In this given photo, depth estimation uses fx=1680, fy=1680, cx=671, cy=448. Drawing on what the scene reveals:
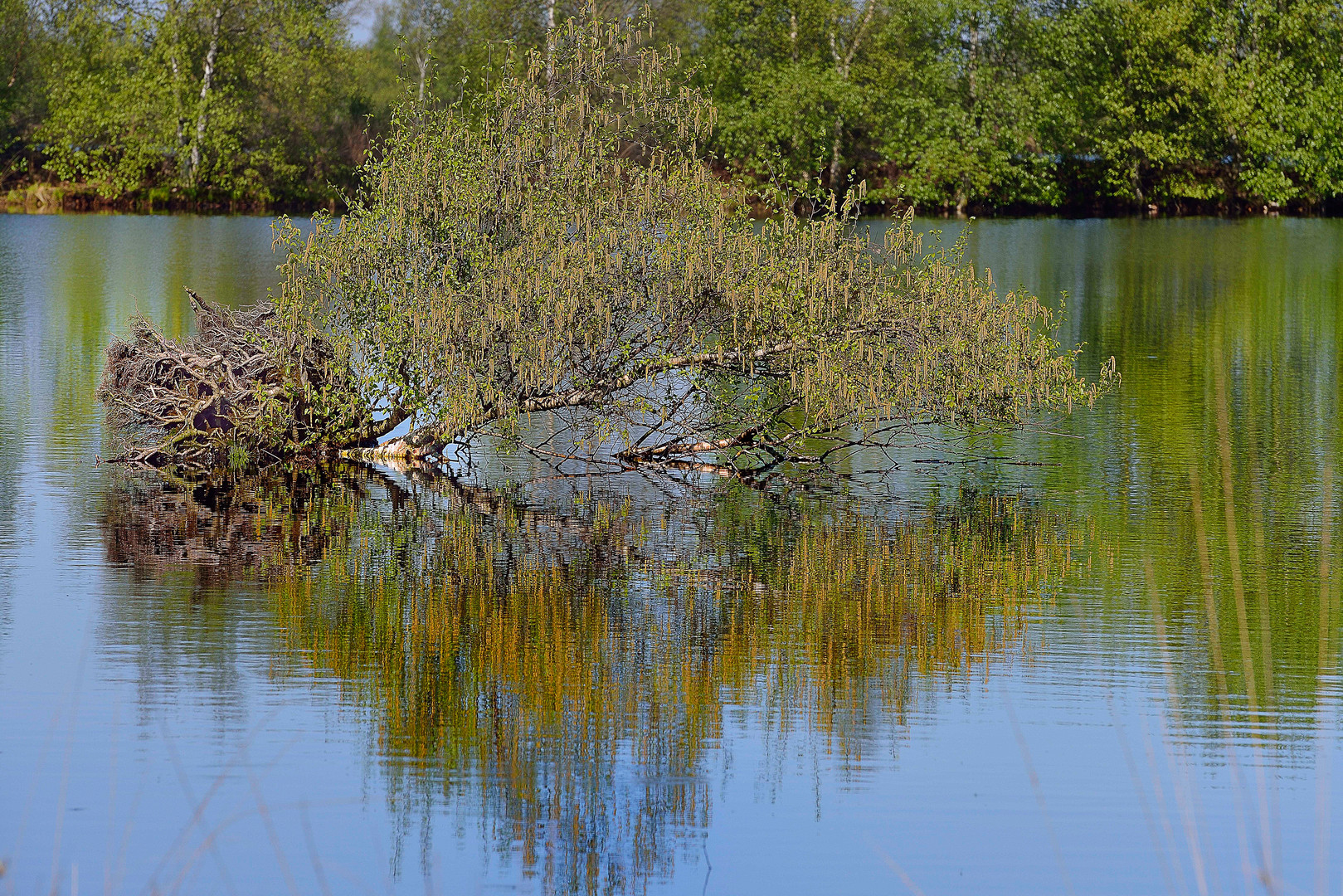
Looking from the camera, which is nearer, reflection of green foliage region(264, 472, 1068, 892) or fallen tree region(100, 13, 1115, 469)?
reflection of green foliage region(264, 472, 1068, 892)

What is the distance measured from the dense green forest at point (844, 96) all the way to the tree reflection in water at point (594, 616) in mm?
45596

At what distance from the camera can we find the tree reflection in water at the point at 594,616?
6.54 meters

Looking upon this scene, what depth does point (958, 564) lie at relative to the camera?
1056cm

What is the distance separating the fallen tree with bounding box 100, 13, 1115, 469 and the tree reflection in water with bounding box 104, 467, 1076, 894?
0.81 meters

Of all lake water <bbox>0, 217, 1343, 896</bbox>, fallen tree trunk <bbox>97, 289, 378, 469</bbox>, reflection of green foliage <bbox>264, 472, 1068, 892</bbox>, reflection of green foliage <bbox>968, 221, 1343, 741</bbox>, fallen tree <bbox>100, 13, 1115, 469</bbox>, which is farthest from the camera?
fallen tree trunk <bbox>97, 289, 378, 469</bbox>

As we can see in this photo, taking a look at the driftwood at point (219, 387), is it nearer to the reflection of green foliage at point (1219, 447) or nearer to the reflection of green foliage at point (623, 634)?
the reflection of green foliage at point (623, 634)

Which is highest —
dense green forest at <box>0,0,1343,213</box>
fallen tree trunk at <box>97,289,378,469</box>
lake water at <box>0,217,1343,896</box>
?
dense green forest at <box>0,0,1343,213</box>

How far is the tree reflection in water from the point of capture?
6.54 m

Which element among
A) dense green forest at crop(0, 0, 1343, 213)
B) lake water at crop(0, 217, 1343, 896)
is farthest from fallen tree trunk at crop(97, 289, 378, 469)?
dense green forest at crop(0, 0, 1343, 213)

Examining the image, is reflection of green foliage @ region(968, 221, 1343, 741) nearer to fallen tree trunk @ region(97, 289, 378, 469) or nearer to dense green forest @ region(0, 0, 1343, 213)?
fallen tree trunk @ region(97, 289, 378, 469)

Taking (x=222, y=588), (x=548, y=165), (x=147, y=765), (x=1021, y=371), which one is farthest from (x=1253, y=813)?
(x=548, y=165)

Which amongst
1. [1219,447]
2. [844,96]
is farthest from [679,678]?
[844,96]

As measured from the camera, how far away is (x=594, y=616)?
9180 mm

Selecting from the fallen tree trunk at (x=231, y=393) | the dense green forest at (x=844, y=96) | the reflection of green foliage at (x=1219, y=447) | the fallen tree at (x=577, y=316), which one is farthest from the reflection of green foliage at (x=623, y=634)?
the dense green forest at (x=844, y=96)
